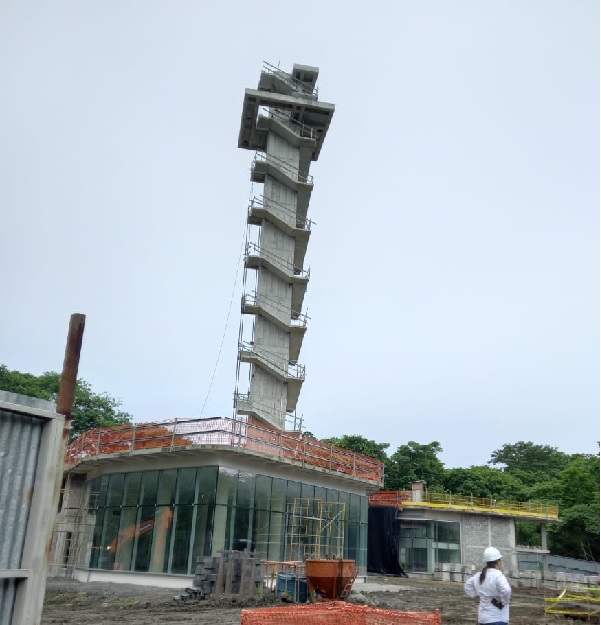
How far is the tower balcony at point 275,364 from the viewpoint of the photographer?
3959cm

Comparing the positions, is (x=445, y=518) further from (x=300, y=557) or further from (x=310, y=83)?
(x=310, y=83)

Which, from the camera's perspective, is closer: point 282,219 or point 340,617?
point 340,617

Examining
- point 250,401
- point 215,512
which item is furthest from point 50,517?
point 250,401

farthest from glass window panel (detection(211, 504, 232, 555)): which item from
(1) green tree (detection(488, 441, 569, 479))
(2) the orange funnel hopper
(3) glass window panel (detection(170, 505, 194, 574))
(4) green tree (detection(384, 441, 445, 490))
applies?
(1) green tree (detection(488, 441, 569, 479))

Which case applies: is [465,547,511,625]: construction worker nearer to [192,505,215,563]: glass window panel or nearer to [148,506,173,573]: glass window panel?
[192,505,215,563]: glass window panel

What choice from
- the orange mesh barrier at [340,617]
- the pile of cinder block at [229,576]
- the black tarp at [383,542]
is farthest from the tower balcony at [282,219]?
the orange mesh barrier at [340,617]

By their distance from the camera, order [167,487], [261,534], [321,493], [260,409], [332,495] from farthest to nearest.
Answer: [260,409] < [332,495] < [321,493] < [261,534] < [167,487]

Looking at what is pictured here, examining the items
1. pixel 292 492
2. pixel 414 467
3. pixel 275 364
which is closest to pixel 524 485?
pixel 414 467

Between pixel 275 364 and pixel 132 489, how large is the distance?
15628mm

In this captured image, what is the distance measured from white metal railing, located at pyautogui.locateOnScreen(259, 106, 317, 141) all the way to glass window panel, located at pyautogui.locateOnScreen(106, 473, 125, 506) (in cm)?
2873

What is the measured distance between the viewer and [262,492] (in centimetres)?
2577

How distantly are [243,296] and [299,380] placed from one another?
6.21 meters

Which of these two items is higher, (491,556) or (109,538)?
(491,556)

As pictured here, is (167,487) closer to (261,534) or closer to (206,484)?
(206,484)
